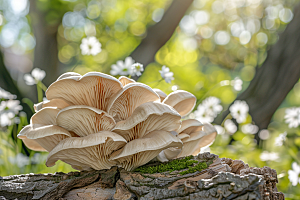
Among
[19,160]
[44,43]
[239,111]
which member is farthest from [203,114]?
[44,43]

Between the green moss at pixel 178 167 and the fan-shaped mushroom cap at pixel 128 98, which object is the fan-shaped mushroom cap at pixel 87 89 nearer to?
the fan-shaped mushroom cap at pixel 128 98

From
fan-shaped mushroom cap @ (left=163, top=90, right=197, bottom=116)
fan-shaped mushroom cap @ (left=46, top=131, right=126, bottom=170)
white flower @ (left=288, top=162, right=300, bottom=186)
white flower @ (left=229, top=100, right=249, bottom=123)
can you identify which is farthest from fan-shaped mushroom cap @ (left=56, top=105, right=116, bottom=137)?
white flower @ (left=288, top=162, right=300, bottom=186)

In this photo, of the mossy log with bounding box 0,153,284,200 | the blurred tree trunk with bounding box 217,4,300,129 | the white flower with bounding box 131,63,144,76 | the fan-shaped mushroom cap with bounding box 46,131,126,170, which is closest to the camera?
the mossy log with bounding box 0,153,284,200

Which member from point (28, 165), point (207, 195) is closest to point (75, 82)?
point (207, 195)

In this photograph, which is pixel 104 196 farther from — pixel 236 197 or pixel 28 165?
pixel 28 165

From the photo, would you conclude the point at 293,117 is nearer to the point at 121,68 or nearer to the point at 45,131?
the point at 121,68

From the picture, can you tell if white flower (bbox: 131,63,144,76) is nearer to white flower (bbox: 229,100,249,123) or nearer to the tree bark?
the tree bark
